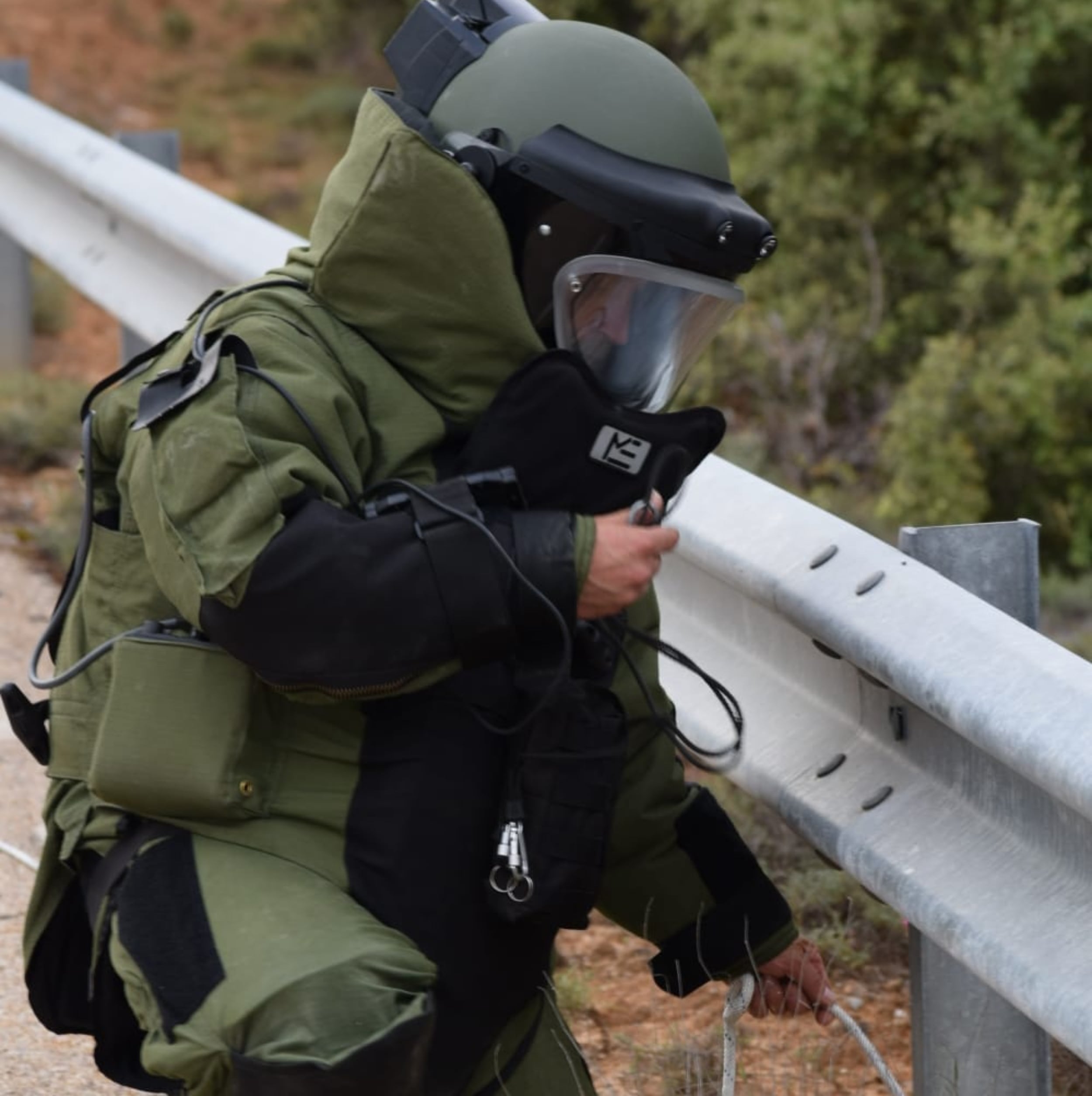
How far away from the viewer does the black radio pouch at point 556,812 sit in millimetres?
2301

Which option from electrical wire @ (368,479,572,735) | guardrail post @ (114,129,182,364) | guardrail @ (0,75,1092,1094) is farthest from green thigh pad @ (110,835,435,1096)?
guardrail post @ (114,129,182,364)

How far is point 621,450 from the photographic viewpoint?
236 cm

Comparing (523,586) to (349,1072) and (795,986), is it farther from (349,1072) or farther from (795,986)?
(795,986)

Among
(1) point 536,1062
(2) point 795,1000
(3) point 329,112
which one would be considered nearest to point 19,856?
(1) point 536,1062

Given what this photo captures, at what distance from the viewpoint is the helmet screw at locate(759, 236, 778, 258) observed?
2352 millimetres

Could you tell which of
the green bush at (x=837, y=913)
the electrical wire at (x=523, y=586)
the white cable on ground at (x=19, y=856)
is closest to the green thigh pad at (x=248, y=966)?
the electrical wire at (x=523, y=586)

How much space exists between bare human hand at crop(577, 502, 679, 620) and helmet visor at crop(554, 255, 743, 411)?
9.8 inches

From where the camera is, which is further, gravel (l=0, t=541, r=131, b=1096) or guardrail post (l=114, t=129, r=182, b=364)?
guardrail post (l=114, t=129, r=182, b=364)

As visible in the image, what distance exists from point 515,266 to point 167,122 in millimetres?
14646

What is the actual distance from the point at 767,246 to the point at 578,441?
13.3 inches

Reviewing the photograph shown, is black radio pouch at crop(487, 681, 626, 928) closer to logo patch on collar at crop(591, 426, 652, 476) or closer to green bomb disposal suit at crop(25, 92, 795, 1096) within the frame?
green bomb disposal suit at crop(25, 92, 795, 1096)

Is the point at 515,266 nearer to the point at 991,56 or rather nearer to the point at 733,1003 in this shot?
the point at 733,1003

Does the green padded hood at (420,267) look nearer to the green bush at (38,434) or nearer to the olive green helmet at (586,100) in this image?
the olive green helmet at (586,100)

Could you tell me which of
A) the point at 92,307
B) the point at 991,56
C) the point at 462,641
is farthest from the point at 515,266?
the point at 92,307
